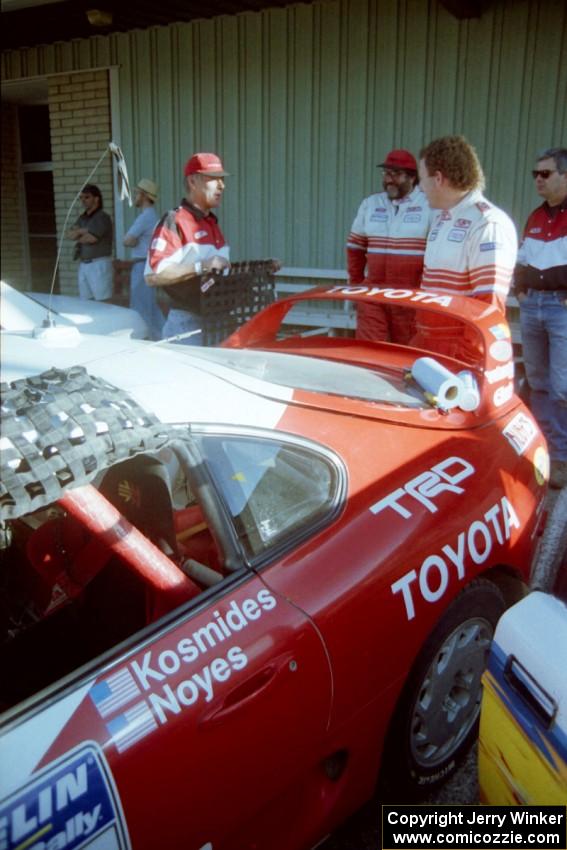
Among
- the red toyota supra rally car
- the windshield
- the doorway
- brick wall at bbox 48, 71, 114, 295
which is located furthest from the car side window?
the doorway

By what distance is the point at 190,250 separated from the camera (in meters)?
4.42

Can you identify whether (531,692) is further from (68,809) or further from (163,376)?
(163,376)

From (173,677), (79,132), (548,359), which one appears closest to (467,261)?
(548,359)

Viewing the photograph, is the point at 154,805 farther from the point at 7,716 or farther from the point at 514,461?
the point at 514,461

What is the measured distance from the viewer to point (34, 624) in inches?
78.1

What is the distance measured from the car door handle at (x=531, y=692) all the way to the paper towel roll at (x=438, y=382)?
0.96 metres

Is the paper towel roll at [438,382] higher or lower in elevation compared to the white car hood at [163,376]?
lower

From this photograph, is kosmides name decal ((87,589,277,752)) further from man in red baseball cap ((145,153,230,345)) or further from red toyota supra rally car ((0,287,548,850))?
man in red baseball cap ((145,153,230,345))

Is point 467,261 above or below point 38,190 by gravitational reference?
below

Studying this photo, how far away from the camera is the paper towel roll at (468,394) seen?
2408mm

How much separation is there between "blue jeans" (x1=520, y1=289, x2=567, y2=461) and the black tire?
9.22 feet

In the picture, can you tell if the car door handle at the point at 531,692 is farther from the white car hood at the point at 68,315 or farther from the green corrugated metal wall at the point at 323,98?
the green corrugated metal wall at the point at 323,98

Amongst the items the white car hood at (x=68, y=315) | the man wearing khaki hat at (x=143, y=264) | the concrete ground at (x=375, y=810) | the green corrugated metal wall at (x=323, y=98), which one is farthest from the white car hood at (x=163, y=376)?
the green corrugated metal wall at (x=323, y=98)

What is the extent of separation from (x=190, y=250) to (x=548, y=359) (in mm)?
2497
